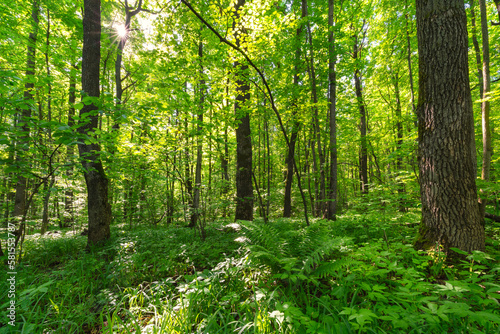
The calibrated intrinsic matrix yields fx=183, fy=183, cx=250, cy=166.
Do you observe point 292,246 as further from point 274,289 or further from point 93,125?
point 93,125

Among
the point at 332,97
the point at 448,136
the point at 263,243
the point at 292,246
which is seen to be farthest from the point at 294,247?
the point at 332,97

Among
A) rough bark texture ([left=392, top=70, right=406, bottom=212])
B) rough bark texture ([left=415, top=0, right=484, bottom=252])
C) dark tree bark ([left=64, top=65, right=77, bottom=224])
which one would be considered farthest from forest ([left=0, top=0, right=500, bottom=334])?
rough bark texture ([left=392, top=70, right=406, bottom=212])

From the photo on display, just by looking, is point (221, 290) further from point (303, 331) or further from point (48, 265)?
point (48, 265)

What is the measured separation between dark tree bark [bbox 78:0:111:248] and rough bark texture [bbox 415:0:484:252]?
6455 mm

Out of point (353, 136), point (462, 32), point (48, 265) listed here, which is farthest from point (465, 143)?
point (353, 136)

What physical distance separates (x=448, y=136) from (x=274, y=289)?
316 centimetres

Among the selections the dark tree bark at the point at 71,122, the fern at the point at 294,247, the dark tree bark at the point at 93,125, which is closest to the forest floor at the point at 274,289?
the fern at the point at 294,247

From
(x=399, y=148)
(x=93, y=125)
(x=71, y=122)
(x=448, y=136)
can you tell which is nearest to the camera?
(x=448, y=136)

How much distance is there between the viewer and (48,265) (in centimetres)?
420

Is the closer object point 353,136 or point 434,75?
point 434,75

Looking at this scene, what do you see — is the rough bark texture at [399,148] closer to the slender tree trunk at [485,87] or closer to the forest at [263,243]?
the forest at [263,243]

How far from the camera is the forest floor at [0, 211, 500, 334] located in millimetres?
1562

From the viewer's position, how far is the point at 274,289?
7.27 ft

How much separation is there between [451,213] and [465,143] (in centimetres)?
99
